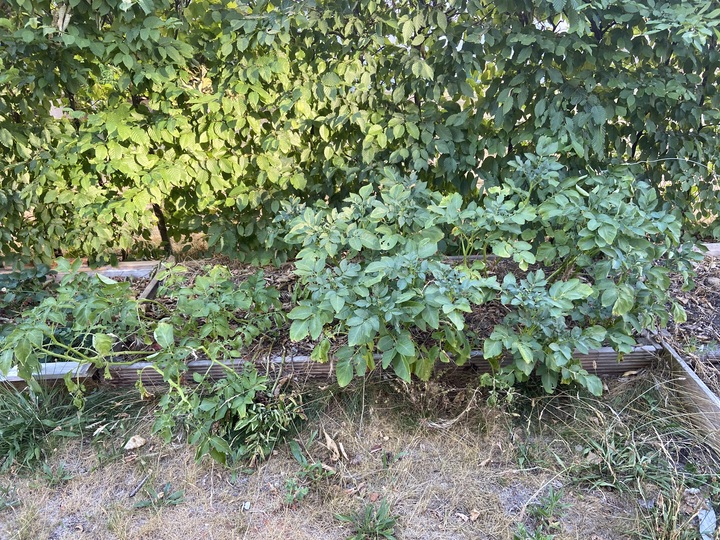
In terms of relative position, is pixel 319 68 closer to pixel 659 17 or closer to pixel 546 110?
pixel 546 110

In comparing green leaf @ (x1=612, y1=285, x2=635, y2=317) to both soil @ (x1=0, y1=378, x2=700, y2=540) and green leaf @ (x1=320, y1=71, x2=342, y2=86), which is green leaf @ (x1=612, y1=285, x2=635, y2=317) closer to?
soil @ (x1=0, y1=378, x2=700, y2=540)

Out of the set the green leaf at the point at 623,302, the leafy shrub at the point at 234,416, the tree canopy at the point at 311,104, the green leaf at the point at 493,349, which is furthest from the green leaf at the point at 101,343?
the green leaf at the point at 623,302

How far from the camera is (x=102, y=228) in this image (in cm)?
295

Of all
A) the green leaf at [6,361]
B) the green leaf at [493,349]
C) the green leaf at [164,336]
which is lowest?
the green leaf at [493,349]

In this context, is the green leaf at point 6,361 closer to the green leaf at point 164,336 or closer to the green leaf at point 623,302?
the green leaf at point 164,336

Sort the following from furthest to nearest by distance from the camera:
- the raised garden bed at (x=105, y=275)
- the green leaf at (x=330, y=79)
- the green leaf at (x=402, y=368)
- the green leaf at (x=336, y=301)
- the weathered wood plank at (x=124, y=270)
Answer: the weathered wood plank at (x=124, y=270)
the green leaf at (x=330, y=79)
the raised garden bed at (x=105, y=275)
the green leaf at (x=402, y=368)
the green leaf at (x=336, y=301)

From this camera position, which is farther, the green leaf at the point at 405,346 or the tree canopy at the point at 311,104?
the tree canopy at the point at 311,104

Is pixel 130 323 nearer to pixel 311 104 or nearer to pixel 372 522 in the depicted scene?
pixel 372 522

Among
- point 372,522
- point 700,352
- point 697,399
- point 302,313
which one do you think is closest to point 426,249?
point 302,313

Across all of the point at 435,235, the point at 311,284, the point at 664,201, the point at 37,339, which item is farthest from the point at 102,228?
the point at 664,201

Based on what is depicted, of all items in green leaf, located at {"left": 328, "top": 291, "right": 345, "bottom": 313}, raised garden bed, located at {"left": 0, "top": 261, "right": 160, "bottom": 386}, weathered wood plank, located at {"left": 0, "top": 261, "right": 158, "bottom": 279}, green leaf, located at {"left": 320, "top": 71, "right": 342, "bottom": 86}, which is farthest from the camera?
weathered wood plank, located at {"left": 0, "top": 261, "right": 158, "bottom": 279}

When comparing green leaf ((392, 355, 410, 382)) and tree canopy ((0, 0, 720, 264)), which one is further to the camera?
tree canopy ((0, 0, 720, 264))

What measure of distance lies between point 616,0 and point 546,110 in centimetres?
50

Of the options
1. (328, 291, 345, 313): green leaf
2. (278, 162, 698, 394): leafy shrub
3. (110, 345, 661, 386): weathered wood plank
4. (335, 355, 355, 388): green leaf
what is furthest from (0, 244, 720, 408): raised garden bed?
(328, 291, 345, 313): green leaf
